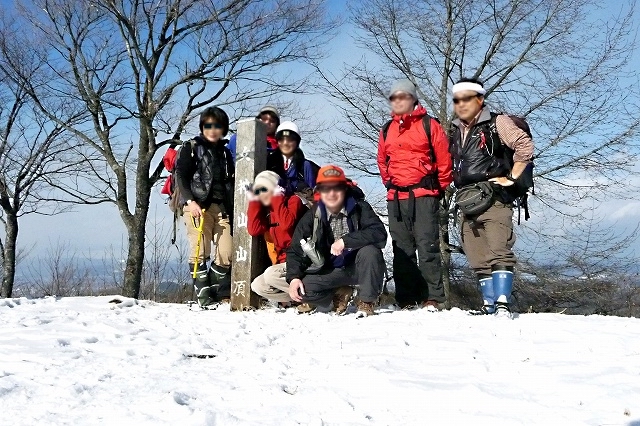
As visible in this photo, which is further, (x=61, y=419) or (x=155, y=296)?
(x=155, y=296)

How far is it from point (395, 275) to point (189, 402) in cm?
330

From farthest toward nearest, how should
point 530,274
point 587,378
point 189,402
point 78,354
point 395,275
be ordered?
1. point 530,274
2. point 395,275
3. point 78,354
4. point 587,378
5. point 189,402

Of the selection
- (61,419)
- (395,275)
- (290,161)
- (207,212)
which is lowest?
(61,419)

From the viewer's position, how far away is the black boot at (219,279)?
5410mm

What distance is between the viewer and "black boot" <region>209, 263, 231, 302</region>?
5410 mm

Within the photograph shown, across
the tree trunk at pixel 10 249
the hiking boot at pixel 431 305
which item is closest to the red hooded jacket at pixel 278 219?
the hiking boot at pixel 431 305

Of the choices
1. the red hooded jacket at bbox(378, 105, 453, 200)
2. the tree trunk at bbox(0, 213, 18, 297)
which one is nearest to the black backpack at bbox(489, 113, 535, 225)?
the red hooded jacket at bbox(378, 105, 453, 200)

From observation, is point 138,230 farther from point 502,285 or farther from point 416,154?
point 502,285

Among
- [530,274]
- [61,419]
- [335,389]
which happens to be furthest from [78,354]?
[530,274]

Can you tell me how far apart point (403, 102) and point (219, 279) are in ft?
8.55

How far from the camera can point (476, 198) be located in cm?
432

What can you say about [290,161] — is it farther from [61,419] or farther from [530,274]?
[530,274]

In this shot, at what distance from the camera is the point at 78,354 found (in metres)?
2.79

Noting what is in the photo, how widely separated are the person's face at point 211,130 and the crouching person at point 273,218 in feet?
2.32
